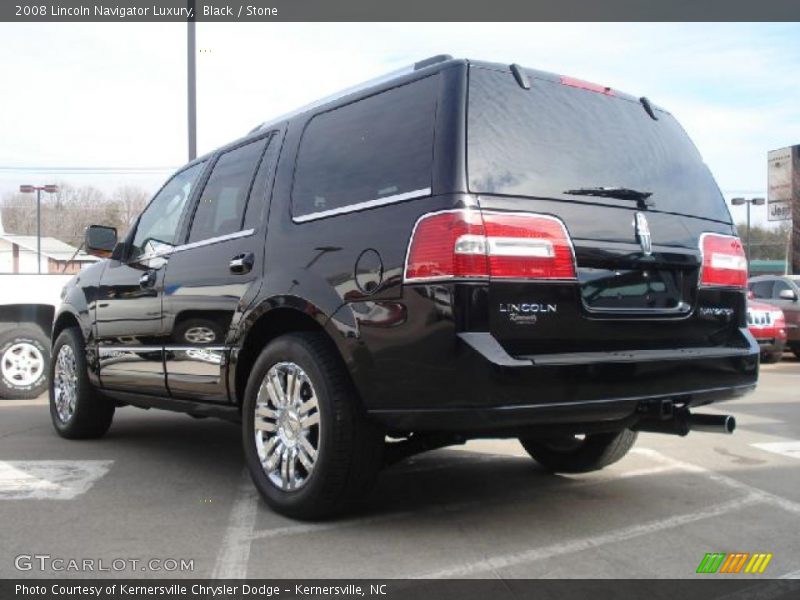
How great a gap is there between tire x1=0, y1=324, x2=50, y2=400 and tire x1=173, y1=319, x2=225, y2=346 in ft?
15.9

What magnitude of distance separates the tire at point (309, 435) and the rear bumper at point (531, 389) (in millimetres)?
218

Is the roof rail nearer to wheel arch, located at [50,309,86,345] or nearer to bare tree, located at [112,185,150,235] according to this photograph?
wheel arch, located at [50,309,86,345]

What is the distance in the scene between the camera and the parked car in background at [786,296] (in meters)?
14.1

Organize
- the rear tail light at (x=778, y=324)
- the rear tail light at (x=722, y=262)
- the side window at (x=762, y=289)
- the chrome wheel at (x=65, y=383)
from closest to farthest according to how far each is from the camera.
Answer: the rear tail light at (x=722, y=262) → the chrome wheel at (x=65, y=383) → the rear tail light at (x=778, y=324) → the side window at (x=762, y=289)

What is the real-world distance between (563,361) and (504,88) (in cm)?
123

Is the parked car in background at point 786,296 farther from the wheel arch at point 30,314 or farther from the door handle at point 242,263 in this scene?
the door handle at point 242,263

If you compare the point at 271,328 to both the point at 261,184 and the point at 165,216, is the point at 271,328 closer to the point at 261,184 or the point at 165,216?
the point at 261,184

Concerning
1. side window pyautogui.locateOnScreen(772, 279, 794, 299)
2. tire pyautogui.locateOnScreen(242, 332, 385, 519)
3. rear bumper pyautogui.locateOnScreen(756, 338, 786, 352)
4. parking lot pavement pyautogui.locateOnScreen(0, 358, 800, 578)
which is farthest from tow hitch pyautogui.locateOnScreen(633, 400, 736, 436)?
side window pyautogui.locateOnScreen(772, 279, 794, 299)

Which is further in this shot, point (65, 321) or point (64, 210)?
point (64, 210)

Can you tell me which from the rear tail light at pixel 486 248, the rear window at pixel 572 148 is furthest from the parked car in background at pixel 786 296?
the rear tail light at pixel 486 248

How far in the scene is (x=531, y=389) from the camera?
3.11 m

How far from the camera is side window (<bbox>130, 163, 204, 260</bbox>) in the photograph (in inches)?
203

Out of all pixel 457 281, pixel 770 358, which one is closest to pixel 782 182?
pixel 770 358

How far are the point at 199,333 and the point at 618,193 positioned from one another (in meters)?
2.42
